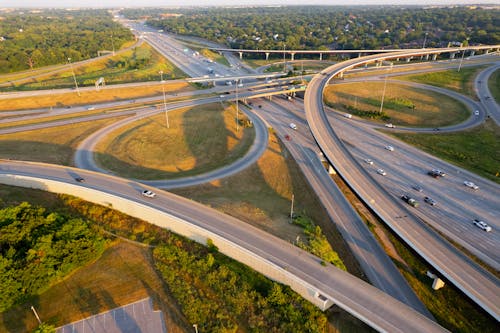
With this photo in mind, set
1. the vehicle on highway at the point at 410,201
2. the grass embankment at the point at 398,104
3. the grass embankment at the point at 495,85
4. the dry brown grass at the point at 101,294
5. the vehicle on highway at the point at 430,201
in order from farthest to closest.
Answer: the grass embankment at the point at 495,85 < the grass embankment at the point at 398,104 < the vehicle on highway at the point at 430,201 < the vehicle on highway at the point at 410,201 < the dry brown grass at the point at 101,294

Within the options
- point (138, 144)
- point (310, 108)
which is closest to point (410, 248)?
point (310, 108)

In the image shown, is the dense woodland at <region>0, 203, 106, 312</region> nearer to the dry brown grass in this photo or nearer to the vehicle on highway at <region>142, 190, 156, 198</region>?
the dry brown grass

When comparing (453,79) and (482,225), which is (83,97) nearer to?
(482,225)

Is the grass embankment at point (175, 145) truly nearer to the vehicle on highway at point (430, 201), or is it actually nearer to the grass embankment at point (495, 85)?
the vehicle on highway at point (430, 201)

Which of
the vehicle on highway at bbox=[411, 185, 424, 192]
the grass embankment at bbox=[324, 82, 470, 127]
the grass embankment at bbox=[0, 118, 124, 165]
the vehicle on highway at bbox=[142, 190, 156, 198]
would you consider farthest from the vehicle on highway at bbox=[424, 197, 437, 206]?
the grass embankment at bbox=[0, 118, 124, 165]

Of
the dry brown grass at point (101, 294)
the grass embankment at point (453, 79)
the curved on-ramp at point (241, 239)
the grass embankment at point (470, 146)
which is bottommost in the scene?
the dry brown grass at point (101, 294)

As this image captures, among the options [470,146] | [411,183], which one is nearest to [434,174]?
[411,183]

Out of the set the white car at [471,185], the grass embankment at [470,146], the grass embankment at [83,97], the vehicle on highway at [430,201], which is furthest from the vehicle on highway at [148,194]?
the grass embankment at [83,97]
